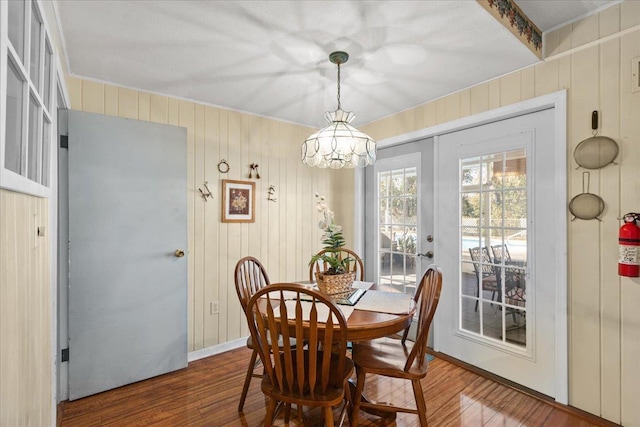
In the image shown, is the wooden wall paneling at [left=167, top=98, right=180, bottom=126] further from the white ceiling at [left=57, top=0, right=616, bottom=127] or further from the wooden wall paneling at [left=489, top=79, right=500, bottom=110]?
the wooden wall paneling at [left=489, top=79, right=500, bottom=110]

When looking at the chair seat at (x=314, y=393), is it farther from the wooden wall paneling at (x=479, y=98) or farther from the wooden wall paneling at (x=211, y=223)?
the wooden wall paneling at (x=479, y=98)

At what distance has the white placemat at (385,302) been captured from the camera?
177cm

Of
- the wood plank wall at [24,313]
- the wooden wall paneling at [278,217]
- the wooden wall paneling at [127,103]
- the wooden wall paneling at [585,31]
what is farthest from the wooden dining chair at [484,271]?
the wooden wall paneling at [127,103]

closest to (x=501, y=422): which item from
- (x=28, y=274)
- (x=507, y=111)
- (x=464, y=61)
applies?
(x=507, y=111)

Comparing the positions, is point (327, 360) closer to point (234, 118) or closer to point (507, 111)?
point (507, 111)

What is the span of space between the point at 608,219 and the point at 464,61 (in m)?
1.32

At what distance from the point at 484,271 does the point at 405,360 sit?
1197mm

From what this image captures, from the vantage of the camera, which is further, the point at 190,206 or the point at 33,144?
the point at 190,206

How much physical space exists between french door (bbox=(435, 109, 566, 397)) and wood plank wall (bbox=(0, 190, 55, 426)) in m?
2.65

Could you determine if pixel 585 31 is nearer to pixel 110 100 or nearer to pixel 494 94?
pixel 494 94

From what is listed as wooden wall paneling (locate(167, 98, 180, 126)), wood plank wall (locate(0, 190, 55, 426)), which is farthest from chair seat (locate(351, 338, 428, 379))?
wooden wall paneling (locate(167, 98, 180, 126))

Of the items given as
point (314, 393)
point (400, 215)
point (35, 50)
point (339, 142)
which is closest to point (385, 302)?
point (314, 393)

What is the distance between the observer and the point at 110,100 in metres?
2.46

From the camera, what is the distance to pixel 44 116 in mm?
1419
